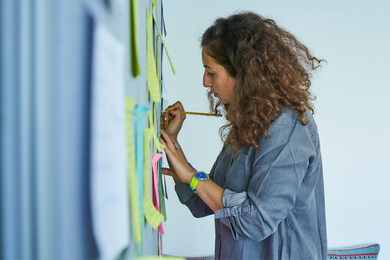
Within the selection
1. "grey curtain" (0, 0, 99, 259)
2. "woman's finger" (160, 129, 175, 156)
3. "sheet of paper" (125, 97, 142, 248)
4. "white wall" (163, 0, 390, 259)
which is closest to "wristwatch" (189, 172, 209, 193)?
"woman's finger" (160, 129, 175, 156)

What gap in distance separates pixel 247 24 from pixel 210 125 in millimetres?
1259

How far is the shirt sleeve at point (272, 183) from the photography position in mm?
739

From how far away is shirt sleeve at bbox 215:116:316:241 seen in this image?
74 cm

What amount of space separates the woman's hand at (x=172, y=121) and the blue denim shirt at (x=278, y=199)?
226 millimetres

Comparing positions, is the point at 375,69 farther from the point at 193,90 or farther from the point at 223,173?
the point at 223,173

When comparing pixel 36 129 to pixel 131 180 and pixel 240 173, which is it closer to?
pixel 131 180

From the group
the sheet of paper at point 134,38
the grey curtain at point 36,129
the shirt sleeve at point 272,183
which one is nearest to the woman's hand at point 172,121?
the shirt sleeve at point 272,183

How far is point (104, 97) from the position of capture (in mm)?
167

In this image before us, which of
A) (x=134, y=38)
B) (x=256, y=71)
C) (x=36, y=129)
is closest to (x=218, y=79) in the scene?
(x=256, y=71)

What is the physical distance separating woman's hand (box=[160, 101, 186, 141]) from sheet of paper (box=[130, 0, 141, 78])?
0.76 m

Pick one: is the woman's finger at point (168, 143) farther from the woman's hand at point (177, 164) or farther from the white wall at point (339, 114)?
the white wall at point (339, 114)

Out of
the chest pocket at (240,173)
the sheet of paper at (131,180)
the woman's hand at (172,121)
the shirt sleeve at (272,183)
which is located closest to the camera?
the sheet of paper at (131,180)

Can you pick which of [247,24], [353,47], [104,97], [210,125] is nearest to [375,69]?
[353,47]

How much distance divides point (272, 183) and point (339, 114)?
173 centimetres
